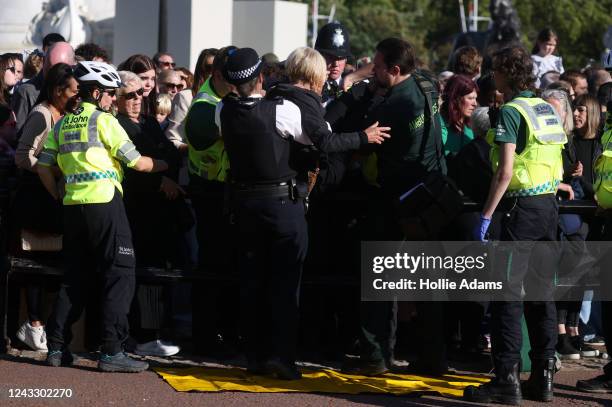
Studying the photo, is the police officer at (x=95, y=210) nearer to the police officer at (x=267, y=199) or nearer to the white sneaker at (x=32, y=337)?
the white sneaker at (x=32, y=337)

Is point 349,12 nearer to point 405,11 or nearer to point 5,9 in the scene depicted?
point 405,11

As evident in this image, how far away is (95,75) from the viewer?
774 centimetres

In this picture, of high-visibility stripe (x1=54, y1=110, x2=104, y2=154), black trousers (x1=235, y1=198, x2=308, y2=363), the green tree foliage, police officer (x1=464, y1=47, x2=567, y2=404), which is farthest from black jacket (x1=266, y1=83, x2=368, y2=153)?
the green tree foliage

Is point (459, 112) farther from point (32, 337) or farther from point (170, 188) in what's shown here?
point (32, 337)

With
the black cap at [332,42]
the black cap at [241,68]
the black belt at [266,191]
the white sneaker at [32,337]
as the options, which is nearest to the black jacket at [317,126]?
the black cap at [241,68]

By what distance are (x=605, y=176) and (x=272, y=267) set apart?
228 centimetres

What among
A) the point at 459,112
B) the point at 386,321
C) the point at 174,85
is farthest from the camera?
the point at 174,85

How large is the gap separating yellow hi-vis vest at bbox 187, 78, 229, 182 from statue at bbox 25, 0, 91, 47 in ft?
58.6

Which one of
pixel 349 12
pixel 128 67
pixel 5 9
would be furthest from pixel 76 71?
pixel 349 12

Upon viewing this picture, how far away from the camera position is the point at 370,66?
8961 millimetres

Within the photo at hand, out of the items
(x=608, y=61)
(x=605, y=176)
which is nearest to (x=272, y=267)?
(x=605, y=176)

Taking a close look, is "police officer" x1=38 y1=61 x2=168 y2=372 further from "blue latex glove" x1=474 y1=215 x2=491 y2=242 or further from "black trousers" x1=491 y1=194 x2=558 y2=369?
"black trousers" x1=491 y1=194 x2=558 y2=369

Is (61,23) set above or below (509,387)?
above

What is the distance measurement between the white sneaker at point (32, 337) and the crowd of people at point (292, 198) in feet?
0.05
